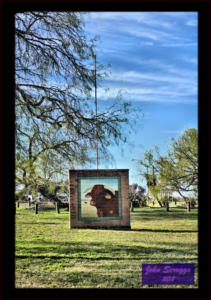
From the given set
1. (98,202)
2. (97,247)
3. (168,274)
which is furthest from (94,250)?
(168,274)

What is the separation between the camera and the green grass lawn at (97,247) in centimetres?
207

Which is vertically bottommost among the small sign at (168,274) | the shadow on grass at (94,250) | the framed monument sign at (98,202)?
the small sign at (168,274)

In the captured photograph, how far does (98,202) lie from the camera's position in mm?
2455

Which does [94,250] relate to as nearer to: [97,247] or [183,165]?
[97,247]

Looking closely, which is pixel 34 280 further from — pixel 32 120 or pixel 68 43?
pixel 68 43

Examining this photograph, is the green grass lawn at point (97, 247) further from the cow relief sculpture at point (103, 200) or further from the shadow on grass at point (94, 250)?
the cow relief sculpture at point (103, 200)

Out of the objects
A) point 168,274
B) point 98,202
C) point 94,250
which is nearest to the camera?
point 168,274

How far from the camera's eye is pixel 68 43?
2.30 m

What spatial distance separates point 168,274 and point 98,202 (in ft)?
2.57

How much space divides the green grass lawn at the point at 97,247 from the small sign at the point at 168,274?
2.1 inches

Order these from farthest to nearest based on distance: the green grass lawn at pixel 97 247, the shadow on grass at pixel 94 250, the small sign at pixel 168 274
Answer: the shadow on grass at pixel 94 250, the green grass lawn at pixel 97 247, the small sign at pixel 168 274

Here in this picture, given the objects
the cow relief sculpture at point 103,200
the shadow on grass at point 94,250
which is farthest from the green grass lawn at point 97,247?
the cow relief sculpture at point 103,200

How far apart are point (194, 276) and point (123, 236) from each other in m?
0.67
